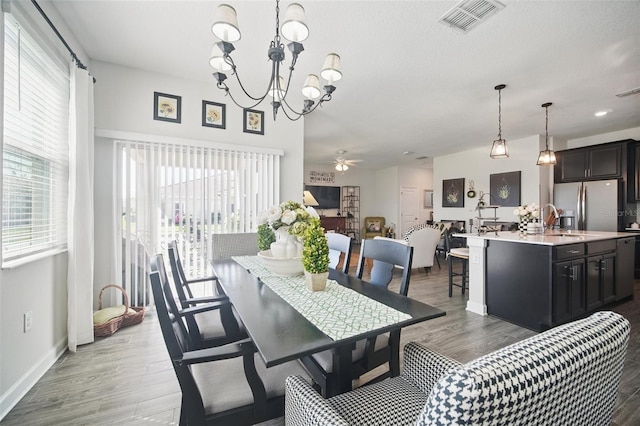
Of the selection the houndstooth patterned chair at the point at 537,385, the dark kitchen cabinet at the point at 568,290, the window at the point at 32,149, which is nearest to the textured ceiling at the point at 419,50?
the window at the point at 32,149

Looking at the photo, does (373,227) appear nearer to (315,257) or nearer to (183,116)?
(183,116)

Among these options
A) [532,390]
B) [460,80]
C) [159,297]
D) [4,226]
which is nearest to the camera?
[532,390]

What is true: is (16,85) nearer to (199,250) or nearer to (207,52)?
(207,52)

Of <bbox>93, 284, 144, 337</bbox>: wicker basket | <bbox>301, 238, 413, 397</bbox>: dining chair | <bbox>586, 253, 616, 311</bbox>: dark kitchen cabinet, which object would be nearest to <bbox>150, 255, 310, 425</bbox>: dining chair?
<bbox>301, 238, 413, 397</bbox>: dining chair

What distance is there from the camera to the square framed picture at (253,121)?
354cm

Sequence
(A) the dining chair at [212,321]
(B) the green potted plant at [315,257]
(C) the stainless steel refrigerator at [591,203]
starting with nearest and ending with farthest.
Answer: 1. (B) the green potted plant at [315,257]
2. (A) the dining chair at [212,321]
3. (C) the stainless steel refrigerator at [591,203]

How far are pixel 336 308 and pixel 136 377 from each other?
65.5 inches

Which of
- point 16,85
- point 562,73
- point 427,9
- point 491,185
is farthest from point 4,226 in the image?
point 491,185

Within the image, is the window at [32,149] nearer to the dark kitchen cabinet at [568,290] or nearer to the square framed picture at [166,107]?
the square framed picture at [166,107]

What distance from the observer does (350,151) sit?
7.13 m

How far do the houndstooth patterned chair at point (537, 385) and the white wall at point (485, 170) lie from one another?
603 centimetres

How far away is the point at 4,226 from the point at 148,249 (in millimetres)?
1385

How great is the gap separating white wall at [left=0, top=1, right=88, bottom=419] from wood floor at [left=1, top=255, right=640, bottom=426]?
0.33 ft

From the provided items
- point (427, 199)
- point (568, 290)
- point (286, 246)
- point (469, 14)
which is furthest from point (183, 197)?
point (427, 199)
